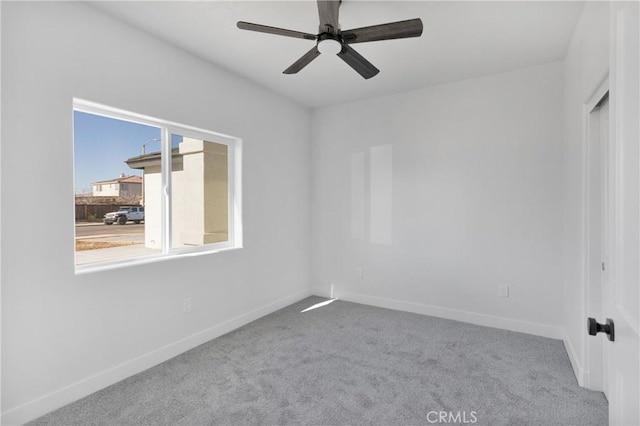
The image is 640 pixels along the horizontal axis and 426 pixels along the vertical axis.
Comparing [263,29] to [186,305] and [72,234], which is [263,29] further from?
[186,305]

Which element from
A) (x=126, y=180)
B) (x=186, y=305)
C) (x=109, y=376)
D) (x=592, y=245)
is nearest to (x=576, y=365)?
(x=592, y=245)

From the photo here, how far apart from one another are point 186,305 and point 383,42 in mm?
2806

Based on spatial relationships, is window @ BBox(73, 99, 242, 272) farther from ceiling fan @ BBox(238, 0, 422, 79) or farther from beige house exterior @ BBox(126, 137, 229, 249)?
ceiling fan @ BBox(238, 0, 422, 79)

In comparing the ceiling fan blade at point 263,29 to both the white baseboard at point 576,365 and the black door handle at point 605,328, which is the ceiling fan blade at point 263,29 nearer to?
the black door handle at point 605,328

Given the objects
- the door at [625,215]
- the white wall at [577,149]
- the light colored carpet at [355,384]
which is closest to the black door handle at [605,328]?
the door at [625,215]

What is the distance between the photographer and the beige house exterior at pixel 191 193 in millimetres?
2754

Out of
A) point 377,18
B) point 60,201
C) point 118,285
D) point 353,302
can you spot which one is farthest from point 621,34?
point 353,302

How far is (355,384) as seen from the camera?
2.29 meters

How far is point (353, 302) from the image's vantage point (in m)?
4.19

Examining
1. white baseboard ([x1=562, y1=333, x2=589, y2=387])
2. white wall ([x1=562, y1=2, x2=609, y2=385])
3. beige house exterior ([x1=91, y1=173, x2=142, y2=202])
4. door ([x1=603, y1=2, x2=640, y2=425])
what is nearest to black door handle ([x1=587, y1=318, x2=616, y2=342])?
door ([x1=603, y1=2, x2=640, y2=425])

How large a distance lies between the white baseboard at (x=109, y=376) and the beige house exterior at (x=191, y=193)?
846mm

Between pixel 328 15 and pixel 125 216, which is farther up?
pixel 328 15

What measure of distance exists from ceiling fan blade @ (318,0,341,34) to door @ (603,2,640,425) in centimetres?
125

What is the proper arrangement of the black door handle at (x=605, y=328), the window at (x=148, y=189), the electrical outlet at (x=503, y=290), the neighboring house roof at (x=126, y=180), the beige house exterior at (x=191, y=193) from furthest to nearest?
the electrical outlet at (x=503, y=290) → the beige house exterior at (x=191, y=193) → the neighboring house roof at (x=126, y=180) → the window at (x=148, y=189) → the black door handle at (x=605, y=328)
